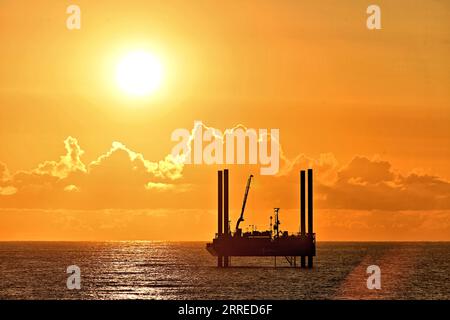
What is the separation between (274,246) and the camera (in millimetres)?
140750

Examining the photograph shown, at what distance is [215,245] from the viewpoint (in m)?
143

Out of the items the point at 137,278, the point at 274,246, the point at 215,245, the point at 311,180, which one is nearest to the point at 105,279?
the point at 137,278

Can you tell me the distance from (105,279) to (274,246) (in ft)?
89.6
